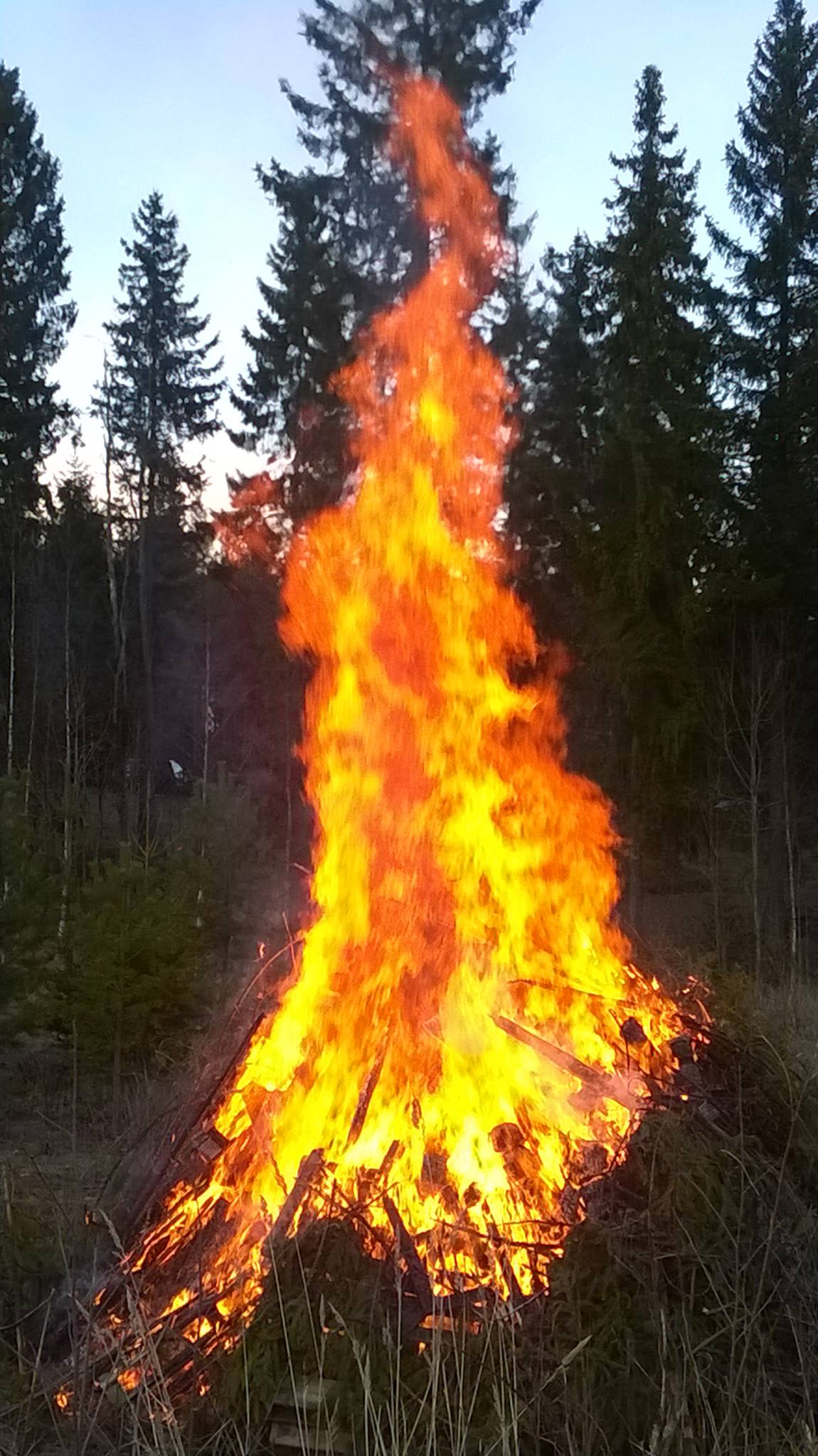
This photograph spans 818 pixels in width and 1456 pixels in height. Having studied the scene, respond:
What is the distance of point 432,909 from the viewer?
5.31m

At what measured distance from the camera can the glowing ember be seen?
13.3ft

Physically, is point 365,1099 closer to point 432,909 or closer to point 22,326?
point 432,909

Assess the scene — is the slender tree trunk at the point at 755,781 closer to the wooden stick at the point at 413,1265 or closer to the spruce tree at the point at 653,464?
the spruce tree at the point at 653,464

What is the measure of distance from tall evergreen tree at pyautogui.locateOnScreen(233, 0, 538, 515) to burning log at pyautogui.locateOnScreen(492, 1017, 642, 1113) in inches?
213

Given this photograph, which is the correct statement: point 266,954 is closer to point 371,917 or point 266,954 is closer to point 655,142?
point 371,917

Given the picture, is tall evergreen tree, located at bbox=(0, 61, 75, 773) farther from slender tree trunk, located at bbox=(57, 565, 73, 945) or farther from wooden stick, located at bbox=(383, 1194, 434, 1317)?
wooden stick, located at bbox=(383, 1194, 434, 1317)

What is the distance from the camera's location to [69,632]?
21.8 m

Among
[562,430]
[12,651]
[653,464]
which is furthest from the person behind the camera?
[12,651]

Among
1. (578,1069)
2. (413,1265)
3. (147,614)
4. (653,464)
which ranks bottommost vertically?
(413,1265)

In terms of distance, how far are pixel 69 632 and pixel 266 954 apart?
58.0 feet

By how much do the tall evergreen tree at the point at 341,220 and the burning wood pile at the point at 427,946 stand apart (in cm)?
190

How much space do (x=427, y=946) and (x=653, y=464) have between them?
1324 cm

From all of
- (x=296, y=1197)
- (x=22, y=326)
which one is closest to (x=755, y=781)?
(x=296, y=1197)

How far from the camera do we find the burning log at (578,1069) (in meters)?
4.41
